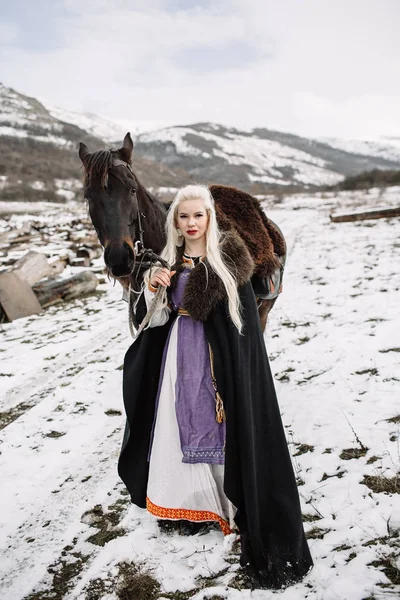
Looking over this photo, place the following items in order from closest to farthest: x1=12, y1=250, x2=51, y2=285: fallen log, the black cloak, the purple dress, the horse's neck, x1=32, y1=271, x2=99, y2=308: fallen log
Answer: the black cloak < the purple dress < the horse's neck < x1=32, y1=271, x2=99, y2=308: fallen log < x1=12, y1=250, x2=51, y2=285: fallen log

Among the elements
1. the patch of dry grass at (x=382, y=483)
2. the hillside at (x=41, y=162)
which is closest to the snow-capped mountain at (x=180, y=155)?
the hillside at (x=41, y=162)

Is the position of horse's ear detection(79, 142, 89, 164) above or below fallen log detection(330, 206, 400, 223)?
above

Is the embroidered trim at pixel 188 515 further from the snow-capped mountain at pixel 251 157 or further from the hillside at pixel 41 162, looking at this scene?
the snow-capped mountain at pixel 251 157

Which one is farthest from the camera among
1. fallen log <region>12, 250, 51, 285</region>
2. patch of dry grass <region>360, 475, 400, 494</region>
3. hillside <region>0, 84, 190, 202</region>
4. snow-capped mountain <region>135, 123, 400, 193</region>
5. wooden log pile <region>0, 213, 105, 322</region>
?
snow-capped mountain <region>135, 123, 400, 193</region>

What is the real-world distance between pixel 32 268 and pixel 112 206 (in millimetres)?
7746

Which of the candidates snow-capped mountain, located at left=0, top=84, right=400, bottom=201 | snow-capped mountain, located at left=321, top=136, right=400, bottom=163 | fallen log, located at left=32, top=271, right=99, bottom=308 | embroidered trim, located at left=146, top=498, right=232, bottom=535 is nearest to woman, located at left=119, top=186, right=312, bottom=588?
embroidered trim, located at left=146, top=498, right=232, bottom=535

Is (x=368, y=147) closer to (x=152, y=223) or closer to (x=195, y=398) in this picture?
(x=152, y=223)

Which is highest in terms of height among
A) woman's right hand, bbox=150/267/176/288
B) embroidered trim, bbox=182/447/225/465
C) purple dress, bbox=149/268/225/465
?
woman's right hand, bbox=150/267/176/288

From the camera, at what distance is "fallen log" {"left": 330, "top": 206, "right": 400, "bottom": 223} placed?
14969mm

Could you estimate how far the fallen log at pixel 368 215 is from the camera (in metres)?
15.0

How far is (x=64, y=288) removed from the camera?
30.3ft

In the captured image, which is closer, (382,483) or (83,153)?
(382,483)

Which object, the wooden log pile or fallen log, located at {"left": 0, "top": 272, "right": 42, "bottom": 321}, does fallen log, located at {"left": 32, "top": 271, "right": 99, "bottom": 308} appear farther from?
fallen log, located at {"left": 0, "top": 272, "right": 42, "bottom": 321}

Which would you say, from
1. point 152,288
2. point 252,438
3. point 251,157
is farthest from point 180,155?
point 252,438
